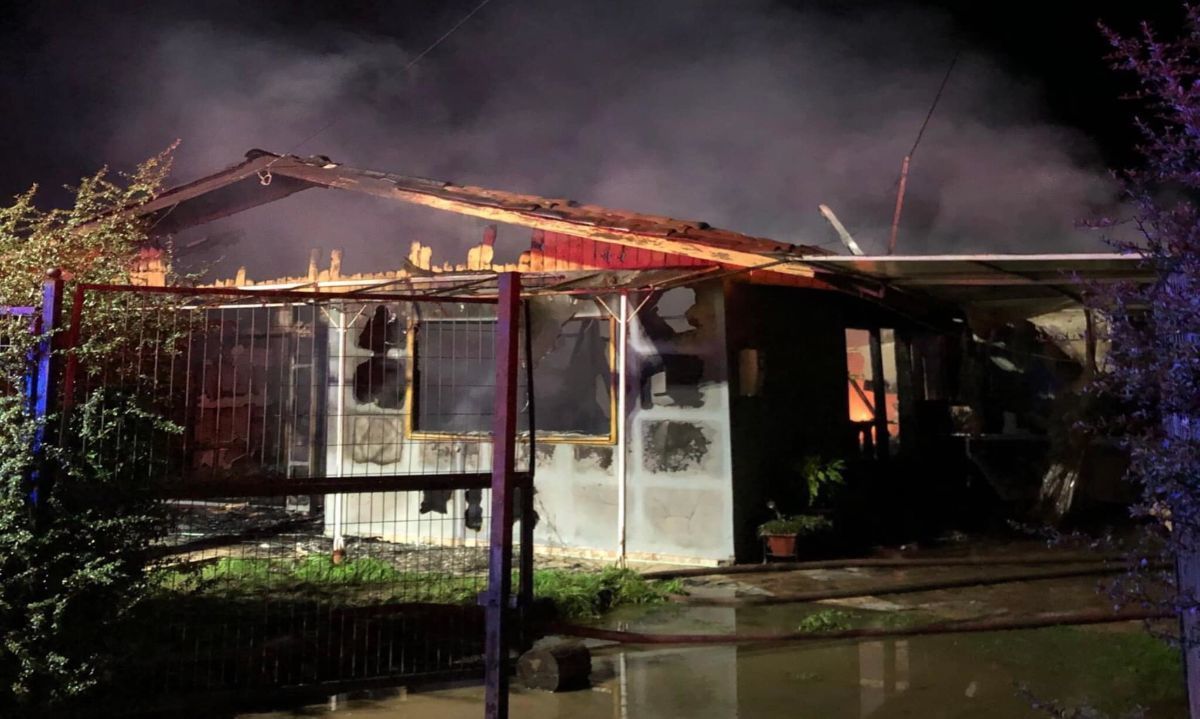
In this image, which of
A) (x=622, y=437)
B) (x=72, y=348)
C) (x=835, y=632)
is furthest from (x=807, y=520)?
(x=72, y=348)

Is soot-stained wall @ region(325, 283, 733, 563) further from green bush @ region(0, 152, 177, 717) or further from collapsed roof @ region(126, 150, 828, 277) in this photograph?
green bush @ region(0, 152, 177, 717)

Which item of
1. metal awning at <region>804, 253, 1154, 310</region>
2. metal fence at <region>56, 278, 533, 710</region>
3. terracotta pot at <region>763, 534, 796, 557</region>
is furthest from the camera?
terracotta pot at <region>763, 534, 796, 557</region>

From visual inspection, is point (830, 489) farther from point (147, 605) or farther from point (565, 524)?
point (147, 605)

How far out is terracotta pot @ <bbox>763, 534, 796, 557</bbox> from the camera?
8703 mm

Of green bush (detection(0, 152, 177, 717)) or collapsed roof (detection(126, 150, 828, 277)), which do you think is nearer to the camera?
green bush (detection(0, 152, 177, 717))

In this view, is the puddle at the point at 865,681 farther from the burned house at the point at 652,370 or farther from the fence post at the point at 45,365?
the burned house at the point at 652,370

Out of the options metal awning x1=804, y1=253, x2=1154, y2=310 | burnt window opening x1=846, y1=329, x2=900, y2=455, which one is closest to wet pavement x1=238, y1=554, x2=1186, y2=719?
metal awning x1=804, y1=253, x2=1154, y2=310

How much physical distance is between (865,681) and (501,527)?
9.56ft

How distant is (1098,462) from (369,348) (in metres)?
10.3

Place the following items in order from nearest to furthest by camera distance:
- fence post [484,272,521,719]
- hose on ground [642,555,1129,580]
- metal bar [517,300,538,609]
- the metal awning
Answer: fence post [484,272,521,719] → metal bar [517,300,538,609] → the metal awning → hose on ground [642,555,1129,580]

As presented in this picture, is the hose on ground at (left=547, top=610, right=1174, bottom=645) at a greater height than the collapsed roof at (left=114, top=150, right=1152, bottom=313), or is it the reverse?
the collapsed roof at (left=114, top=150, right=1152, bottom=313)

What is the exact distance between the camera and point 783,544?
8.73 meters

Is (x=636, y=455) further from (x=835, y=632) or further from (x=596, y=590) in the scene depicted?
(x=835, y=632)

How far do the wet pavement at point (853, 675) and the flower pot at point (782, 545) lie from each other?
1.68 metres
